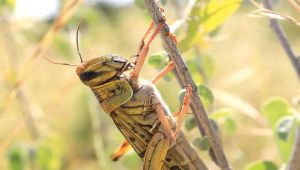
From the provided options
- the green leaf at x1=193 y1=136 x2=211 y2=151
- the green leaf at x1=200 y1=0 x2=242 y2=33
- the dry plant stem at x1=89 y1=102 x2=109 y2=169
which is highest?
the green leaf at x1=200 y1=0 x2=242 y2=33

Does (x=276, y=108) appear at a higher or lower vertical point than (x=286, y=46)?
lower

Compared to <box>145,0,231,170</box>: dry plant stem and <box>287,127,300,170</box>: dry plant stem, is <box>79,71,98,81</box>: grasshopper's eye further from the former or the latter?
<box>287,127,300,170</box>: dry plant stem

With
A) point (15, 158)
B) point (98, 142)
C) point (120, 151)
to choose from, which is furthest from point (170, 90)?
point (120, 151)

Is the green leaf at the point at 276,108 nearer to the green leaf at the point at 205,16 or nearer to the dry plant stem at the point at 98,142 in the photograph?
the green leaf at the point at 205,16

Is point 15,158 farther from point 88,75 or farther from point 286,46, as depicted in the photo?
point 286,46

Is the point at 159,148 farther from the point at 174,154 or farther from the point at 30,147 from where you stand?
the point at 30,147

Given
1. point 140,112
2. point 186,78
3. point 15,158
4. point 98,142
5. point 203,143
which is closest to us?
point 186,78

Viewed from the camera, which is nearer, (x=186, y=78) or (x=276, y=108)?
(x=186, y=78)

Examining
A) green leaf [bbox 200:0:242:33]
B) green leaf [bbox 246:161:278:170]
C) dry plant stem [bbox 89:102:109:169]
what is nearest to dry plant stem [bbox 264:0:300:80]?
green leaf [bbox 200:0:242:33]
